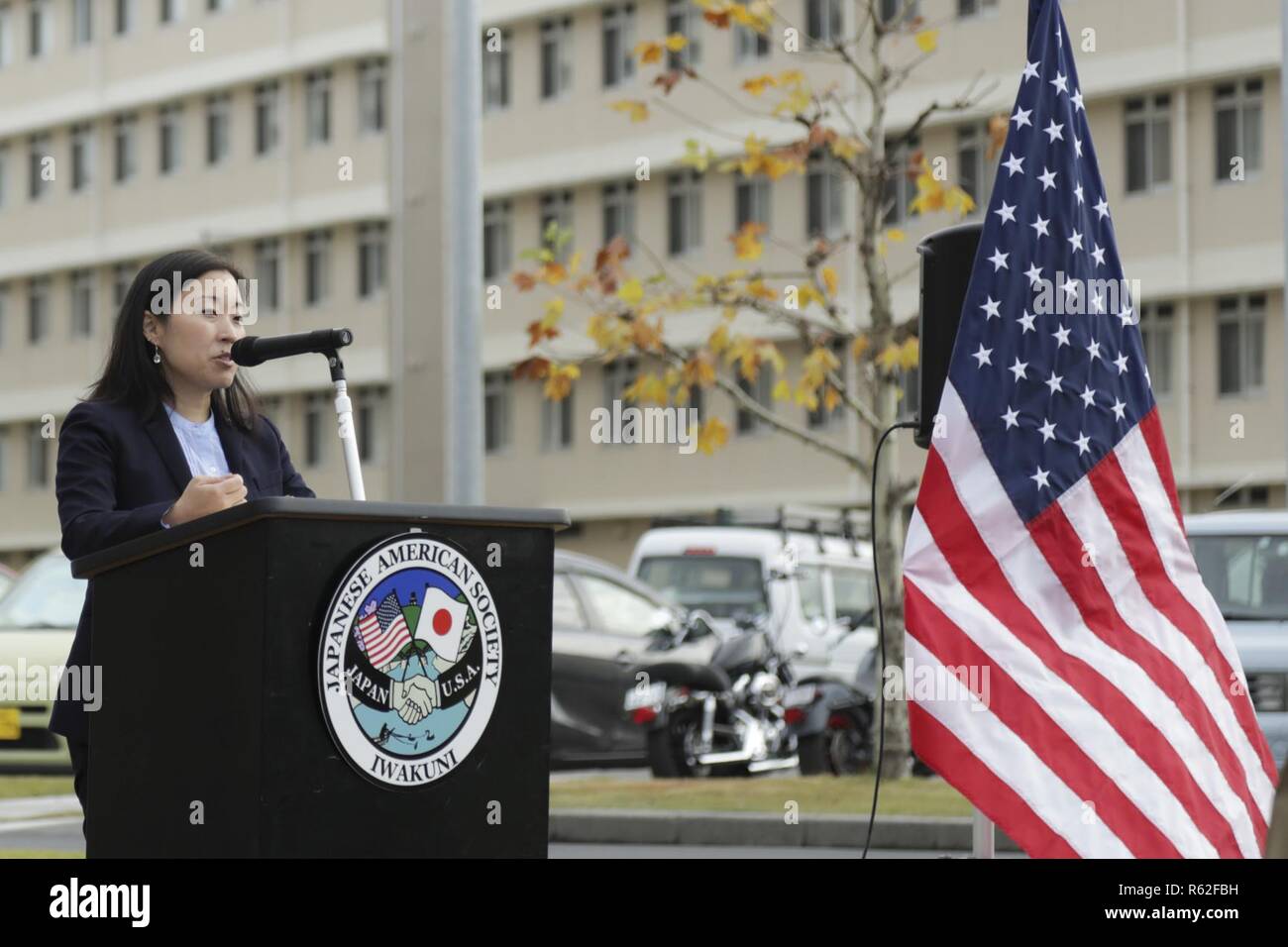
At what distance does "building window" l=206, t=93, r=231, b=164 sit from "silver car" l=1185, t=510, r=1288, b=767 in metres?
42.1

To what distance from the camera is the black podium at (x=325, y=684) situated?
3.90 m

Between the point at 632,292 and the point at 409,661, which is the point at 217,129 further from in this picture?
the point at 409,661

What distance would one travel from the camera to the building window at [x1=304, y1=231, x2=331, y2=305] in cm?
5078

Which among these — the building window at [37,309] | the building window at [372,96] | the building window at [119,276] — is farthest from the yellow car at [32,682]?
the building window at [37,309]

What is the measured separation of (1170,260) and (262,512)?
35.8 meters

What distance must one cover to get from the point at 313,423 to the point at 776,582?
32.7 metres

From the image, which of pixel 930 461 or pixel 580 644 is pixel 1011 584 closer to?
pixel 930 461

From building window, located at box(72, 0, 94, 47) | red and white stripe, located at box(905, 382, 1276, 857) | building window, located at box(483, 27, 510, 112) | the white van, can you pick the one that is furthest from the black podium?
building window, located at box(72, 0, 94, 47)

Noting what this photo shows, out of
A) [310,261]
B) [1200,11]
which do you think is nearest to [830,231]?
[1200,11]

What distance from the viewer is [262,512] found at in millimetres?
3900

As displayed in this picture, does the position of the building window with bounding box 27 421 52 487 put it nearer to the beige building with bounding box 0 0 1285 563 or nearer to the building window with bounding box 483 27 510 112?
the beige building with bounding box 0 0 1285 563

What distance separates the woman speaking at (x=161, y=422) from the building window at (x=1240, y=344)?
114ft

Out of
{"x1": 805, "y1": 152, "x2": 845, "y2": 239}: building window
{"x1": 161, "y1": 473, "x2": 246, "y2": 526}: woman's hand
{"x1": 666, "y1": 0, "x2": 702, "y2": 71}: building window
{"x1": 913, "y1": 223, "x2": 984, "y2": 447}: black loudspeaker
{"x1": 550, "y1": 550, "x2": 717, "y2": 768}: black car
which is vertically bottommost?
{"x1": 550, "y1": 550, "x2": 717, "y2": 768}: black car

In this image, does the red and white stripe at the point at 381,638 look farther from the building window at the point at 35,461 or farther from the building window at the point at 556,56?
the building window at the point at 35,461
